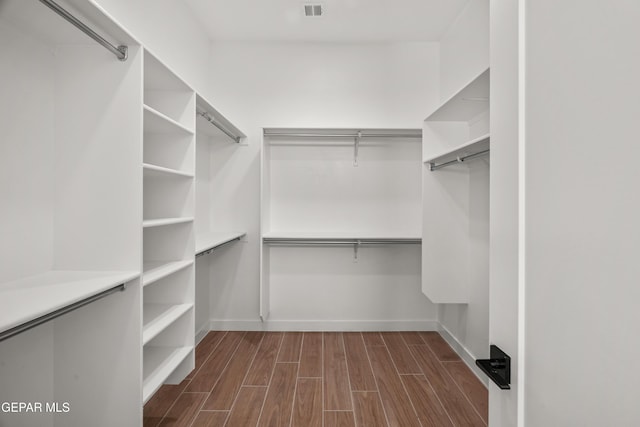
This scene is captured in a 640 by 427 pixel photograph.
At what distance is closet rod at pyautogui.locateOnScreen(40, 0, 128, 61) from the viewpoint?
3.53 ft

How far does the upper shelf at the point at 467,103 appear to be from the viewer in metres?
1.79

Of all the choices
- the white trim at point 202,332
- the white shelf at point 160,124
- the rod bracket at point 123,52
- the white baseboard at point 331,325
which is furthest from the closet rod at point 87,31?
the white baseboard at point 331,325

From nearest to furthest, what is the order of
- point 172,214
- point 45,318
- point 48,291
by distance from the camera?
point 45,318 < point 48,291 < point 172,214

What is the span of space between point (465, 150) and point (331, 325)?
78.5 inches

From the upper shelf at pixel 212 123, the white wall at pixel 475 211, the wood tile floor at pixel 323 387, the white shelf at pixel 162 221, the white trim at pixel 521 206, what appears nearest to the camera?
the white trim at pixel 521 206

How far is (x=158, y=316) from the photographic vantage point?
1.85 metres

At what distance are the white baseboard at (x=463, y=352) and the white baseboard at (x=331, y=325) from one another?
0.18 m

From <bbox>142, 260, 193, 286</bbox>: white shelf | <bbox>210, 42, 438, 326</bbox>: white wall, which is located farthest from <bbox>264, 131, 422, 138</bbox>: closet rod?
<bbox>142, 260, 193, 286</bbox>: white shelf

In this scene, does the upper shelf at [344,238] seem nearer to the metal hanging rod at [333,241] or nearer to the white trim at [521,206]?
the metal hanging rod at [333,241]

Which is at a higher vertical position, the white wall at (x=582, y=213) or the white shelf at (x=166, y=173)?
the white shelf at (x=166, y=173)

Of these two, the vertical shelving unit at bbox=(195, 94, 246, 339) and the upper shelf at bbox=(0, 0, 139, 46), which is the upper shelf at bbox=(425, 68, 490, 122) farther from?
the vertical shelving unit at bbox=(195, 94, 246, 339)

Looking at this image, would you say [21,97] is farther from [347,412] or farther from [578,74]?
[347,412]

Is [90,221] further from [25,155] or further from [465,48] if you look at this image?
[465,48]

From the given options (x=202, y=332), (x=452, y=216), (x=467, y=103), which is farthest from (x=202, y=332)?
(x=467, y=103)
